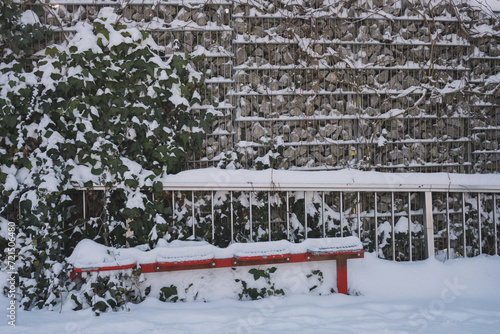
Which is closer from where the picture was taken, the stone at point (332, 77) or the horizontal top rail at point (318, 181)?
the horizontal top rail at point (318, 181)

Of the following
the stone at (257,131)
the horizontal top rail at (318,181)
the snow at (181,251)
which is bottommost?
the snow at (181,251)

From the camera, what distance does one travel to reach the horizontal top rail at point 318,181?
413 cm

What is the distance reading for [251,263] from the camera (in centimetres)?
382

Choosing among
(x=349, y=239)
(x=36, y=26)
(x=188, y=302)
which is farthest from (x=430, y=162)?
(x=36, y=26)

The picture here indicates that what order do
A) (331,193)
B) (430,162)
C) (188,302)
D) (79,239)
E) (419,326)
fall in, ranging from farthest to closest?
(430,162) → (331,193) → (79,239) → (188,302) → (419,326)

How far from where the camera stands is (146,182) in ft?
13.3

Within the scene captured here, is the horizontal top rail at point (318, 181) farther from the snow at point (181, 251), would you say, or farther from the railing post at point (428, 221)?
the snow at point (181, 251)

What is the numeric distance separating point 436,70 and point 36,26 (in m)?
4.98

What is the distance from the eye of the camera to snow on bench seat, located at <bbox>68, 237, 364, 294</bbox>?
3609 mm

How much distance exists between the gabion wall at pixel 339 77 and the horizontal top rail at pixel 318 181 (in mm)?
506

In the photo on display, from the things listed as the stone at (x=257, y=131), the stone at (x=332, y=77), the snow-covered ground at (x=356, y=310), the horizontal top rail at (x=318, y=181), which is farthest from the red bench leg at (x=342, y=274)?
the stone at (x=332, y=77)

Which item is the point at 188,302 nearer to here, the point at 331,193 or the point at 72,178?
the point at 72,178

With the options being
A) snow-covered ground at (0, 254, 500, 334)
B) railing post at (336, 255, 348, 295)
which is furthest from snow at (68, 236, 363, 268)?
snow-covered ground at (0, 254, 500, 334)

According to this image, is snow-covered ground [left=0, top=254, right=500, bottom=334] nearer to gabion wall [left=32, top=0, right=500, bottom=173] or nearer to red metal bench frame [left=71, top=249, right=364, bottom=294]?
red metal bench frame [left=71, top=249, right=364, bottom=294]
